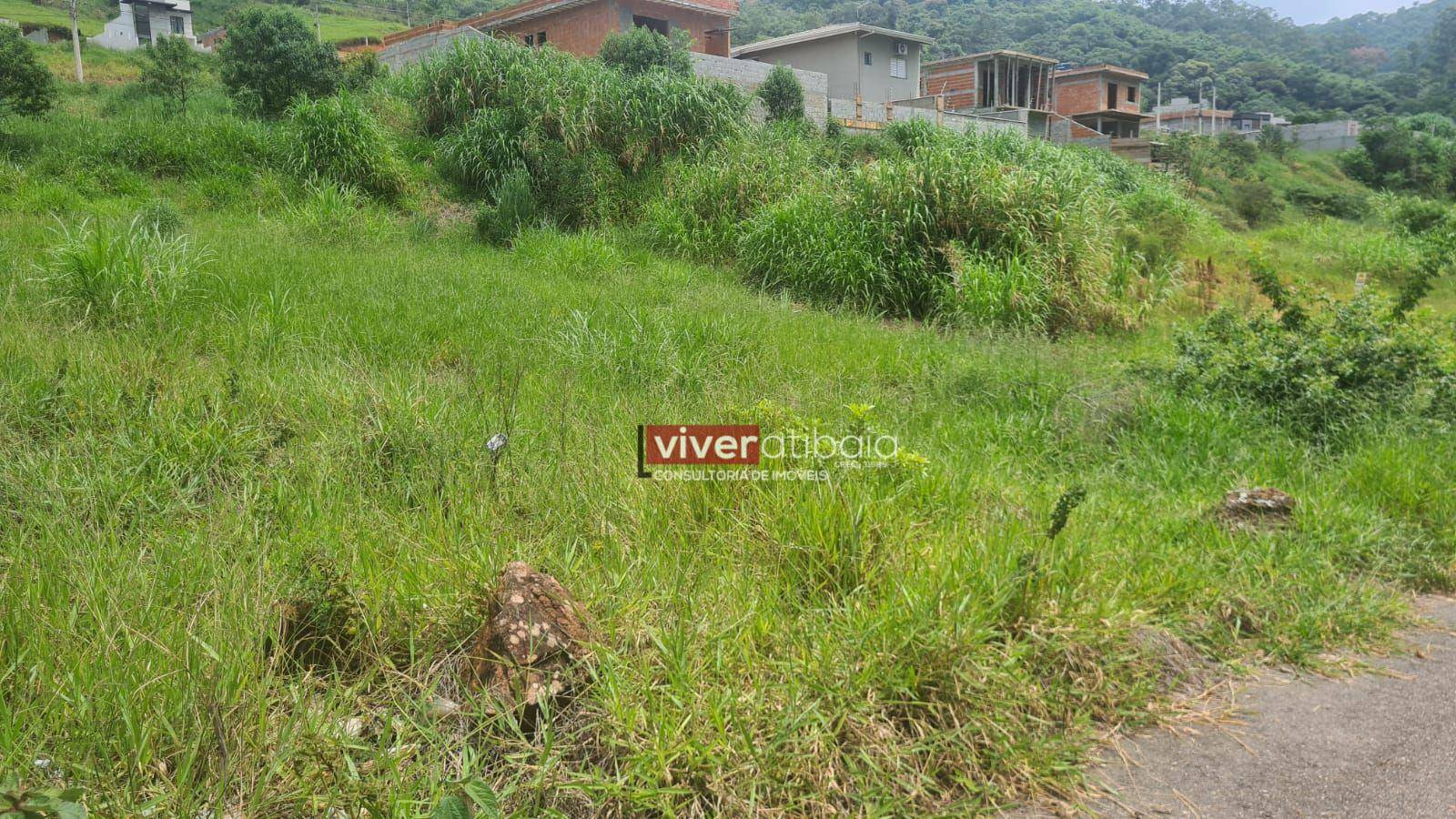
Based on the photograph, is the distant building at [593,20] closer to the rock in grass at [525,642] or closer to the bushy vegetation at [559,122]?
the bushy vegetation at [559,122]

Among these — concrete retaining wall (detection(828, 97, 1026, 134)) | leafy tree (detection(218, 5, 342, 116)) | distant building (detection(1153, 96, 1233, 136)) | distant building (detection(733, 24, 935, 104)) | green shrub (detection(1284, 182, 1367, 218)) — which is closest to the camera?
leafy tree (detection(218, 5, 342, 116))

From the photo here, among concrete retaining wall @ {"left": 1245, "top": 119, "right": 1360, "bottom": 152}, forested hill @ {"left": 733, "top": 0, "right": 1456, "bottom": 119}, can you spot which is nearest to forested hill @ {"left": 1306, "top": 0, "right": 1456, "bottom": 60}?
forested hill @ {"left": 733, "top": 0, "right": 1456, "bottom": 119}

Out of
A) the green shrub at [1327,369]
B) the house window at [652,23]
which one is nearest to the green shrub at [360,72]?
the green shrub at [1327,369]

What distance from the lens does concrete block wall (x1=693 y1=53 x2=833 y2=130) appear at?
855 inches

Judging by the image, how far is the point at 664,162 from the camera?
38.9 ft

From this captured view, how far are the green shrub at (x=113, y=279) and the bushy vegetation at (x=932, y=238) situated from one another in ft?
17.7

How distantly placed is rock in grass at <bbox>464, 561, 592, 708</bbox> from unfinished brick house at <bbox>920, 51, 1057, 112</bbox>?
129ft

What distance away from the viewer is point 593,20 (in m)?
28.8

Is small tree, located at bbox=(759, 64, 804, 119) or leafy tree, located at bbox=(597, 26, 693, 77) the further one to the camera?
leafy tree, located at bbox=(597, 26, 693, 77)

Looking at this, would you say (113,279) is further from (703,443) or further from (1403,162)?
(1403,162)

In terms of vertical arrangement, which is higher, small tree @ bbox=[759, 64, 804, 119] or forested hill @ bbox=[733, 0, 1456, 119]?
forested hill @ bbox=[733, 0, 1456, 119]

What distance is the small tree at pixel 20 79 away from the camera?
11.3 metres

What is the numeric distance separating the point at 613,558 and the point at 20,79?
12967mm

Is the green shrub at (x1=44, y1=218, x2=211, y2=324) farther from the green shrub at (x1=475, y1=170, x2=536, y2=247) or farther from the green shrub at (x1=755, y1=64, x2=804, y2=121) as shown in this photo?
the green shrub at (x1=755, y1=64, x2=804, y2=121)
